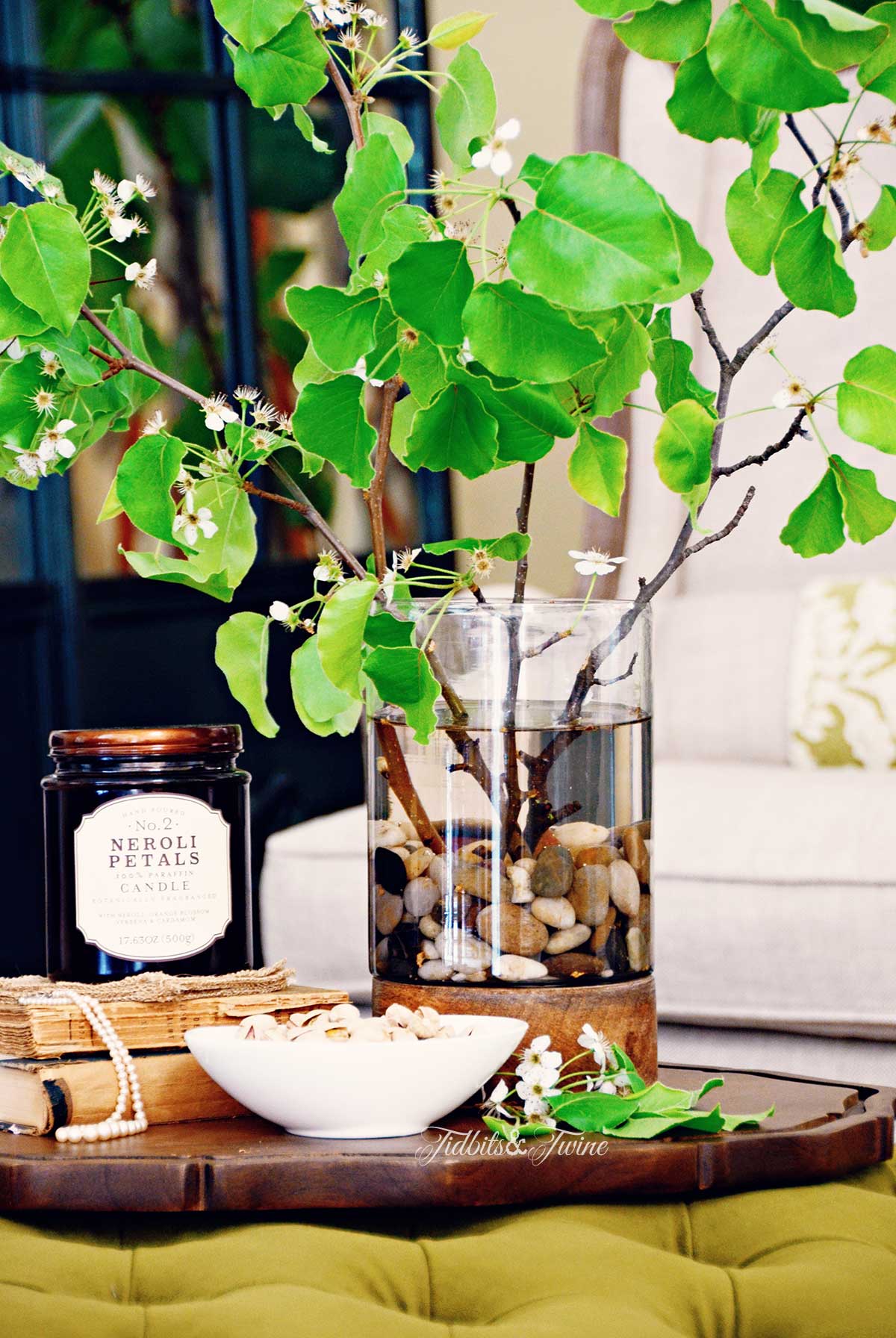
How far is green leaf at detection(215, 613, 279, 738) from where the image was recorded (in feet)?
2.40

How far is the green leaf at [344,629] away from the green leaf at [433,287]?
0.11 meters

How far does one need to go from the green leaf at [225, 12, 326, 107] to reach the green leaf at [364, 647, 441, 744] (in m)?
0.25

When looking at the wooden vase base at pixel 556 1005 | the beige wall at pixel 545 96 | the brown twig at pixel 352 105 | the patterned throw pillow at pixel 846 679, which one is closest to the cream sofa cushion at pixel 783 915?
the patterned throw pillow at pixel 846 679

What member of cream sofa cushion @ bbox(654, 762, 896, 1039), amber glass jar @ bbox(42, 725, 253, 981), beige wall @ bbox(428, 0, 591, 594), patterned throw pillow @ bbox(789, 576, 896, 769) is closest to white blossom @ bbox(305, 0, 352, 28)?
amber glass jar @ bbox(42, 725, 253, 981)

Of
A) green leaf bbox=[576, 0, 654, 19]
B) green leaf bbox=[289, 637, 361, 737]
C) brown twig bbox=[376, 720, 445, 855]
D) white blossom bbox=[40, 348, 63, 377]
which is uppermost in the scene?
green leaf bbox=[576, 0, 654, 19]

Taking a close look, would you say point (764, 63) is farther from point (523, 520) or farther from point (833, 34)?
point (523, 520)

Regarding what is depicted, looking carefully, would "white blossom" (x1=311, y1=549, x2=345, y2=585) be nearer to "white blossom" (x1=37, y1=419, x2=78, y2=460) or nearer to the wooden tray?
"white blossom" (x1=37, y1=419, x2=78, y2=460)

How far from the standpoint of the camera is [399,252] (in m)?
0.60

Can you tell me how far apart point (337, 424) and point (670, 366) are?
18 cm

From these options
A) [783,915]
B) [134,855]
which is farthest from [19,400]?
[783,915]

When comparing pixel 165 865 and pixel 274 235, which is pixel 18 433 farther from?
pixel 274 235

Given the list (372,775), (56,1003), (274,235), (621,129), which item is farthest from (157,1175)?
(274,235)

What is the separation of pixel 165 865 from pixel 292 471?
2.04 meters

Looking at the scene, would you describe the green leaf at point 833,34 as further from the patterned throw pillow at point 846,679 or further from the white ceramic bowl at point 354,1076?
the patterned throw pillow at point 846,679
